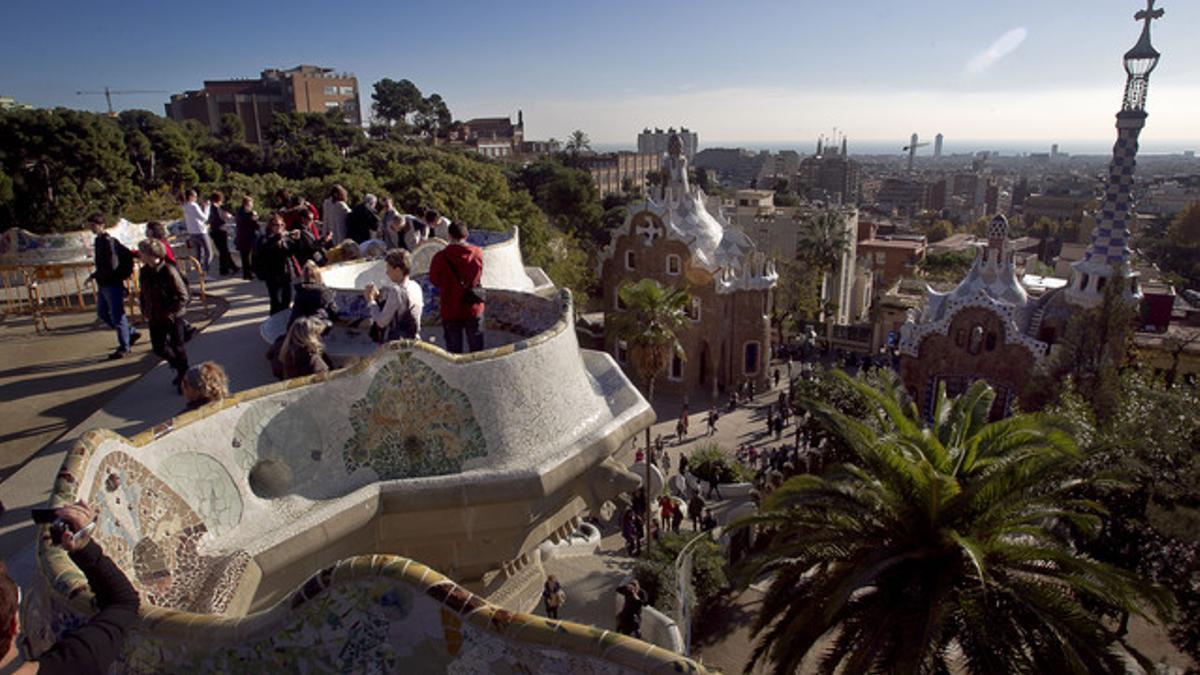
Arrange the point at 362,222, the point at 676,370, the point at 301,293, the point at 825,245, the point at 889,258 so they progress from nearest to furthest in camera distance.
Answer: the point at 301,293 → the point at 362,222 → the point at 676,370 → the point at 825,245 → the point at 889,258

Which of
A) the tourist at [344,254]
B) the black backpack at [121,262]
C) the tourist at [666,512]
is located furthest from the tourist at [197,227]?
the tourist at [666,512]

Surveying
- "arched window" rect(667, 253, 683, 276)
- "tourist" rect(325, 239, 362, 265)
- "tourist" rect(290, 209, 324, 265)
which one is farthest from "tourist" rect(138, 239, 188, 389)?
"arched window" rect(667, 253, 683, 276)

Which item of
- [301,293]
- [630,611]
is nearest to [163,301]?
[301,293]

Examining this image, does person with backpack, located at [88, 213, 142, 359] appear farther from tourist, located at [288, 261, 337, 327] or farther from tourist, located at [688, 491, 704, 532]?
tourist, located at [688, 491, 704, 532]

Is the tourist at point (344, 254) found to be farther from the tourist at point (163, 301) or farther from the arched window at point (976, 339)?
the arched window at point (976, 339)

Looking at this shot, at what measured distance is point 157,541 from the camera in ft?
12.1

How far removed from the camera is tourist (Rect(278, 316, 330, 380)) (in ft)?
19.0

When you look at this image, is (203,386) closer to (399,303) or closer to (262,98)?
(399,303)

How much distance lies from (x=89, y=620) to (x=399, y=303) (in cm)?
388

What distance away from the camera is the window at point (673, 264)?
91.6ft

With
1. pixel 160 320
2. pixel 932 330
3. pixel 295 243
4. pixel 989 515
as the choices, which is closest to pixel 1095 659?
pixel 989 515

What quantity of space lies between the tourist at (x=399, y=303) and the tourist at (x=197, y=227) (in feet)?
26.9

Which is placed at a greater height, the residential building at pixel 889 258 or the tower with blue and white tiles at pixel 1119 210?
the tower with blue and white tiles at pixel 1119 210

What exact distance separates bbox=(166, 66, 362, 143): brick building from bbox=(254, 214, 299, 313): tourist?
7649cm
